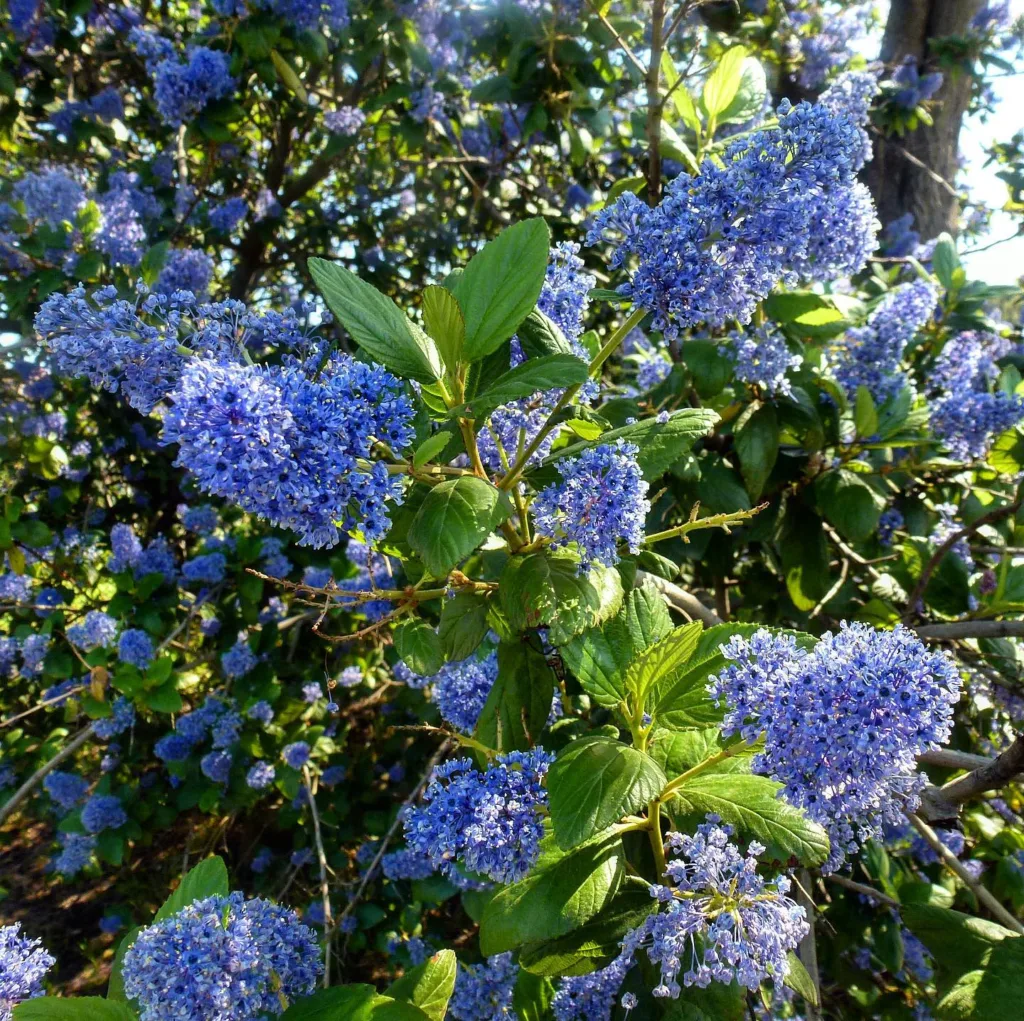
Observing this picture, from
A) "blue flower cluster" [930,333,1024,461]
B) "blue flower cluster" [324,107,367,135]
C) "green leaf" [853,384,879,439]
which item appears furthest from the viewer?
"blue flower cluster" [324,107,367,135]

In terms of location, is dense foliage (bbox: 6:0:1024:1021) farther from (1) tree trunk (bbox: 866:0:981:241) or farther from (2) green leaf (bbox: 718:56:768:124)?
(1) tree trunk (bbox: 866:0:981:241)

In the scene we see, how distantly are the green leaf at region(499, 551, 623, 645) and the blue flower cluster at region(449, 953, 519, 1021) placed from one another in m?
1.19

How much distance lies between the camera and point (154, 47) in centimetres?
366

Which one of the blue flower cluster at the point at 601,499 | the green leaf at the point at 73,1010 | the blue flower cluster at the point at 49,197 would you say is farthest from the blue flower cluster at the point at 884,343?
the blue flower cluster at the point at 49,197

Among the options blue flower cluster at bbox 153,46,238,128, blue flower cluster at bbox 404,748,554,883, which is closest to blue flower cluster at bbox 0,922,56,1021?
blue flower cluster at bbox 404,748,554,883

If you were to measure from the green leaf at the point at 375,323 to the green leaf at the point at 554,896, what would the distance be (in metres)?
0.84

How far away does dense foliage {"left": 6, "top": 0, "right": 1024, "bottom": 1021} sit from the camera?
117 centimetres

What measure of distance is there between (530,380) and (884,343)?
1837 mm

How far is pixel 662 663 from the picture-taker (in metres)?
1.37

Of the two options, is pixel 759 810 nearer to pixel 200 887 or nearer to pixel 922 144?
pixel 200 887

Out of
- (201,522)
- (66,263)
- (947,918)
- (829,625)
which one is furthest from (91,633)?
(947,918)

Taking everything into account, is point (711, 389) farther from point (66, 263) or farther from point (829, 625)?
point (66, 263)

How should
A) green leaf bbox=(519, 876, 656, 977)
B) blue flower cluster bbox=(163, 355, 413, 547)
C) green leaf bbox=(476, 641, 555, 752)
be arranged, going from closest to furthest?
1. blue flower cluster bbox=(163, 355, 413, 547)
2. green leaf bbox=(519, 876, 656, 977)
3. green leaf bbox=(476, 641, 555, 752)

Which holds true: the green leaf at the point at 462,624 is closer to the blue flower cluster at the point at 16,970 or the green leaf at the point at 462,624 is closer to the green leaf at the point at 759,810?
the green leaf at the point at 759,810
